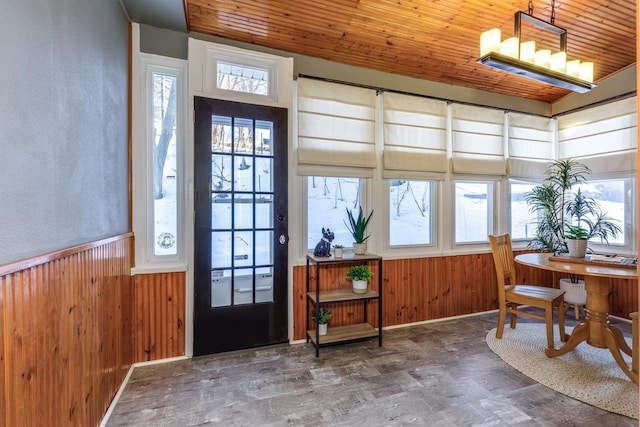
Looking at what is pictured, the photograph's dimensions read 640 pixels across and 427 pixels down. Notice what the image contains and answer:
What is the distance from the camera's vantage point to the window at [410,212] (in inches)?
130

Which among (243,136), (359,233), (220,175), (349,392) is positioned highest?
(243,136)

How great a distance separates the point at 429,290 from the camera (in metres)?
3.39

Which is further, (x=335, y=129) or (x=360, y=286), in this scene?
(x=335, y=129)

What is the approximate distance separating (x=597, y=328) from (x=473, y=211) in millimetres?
1663

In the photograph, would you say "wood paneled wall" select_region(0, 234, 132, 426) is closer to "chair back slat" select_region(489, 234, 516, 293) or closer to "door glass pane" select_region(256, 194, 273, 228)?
"door glass pane" select_region(256, 194, 273, 228)

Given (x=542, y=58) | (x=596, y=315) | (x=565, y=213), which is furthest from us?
(x=565, y=213)

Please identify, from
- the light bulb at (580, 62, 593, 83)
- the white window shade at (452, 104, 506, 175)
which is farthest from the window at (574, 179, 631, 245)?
the light bulb at (580, 62, 593, 83)

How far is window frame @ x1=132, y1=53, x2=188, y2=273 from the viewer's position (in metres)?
2.44

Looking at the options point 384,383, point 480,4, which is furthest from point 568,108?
point 384,383

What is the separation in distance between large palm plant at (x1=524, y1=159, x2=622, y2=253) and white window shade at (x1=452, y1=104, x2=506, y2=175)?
0.68 metres

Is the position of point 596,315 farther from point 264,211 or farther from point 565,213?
point 264,211

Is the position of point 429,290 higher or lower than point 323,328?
higher

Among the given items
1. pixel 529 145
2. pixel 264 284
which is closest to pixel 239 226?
pixel 264 284

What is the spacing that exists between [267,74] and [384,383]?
281 centimetres
